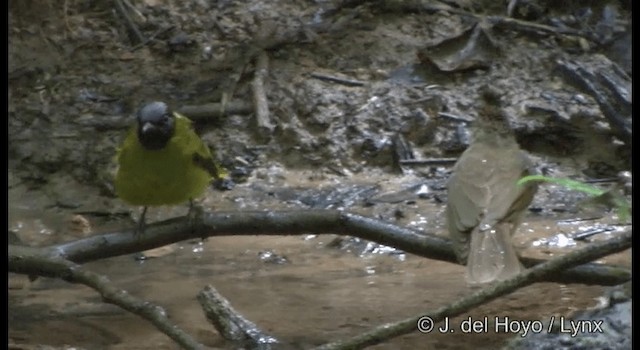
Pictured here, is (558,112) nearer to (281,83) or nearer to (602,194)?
(281,83)

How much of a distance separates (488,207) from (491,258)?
377 millimetres

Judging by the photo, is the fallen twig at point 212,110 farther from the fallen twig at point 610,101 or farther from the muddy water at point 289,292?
the fallen twig at point 610,101

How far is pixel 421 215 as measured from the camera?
722cm

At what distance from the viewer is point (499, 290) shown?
146 inches

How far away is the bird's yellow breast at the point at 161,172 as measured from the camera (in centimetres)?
552

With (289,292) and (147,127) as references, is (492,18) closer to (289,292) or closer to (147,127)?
(289,292)

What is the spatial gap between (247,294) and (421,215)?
170cm

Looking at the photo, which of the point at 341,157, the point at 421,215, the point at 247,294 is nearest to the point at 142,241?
the point at 247,294

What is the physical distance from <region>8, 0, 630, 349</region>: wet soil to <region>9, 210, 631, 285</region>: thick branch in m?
0.66

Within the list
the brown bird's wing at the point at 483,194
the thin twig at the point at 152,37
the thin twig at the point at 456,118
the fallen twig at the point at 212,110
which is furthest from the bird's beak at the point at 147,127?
the thin twig at the point at 152,37

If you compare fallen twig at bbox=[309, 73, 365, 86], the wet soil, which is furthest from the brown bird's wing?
fallen twig at bbox=[309, 73, 365, 86]

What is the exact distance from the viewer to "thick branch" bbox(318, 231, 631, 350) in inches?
143

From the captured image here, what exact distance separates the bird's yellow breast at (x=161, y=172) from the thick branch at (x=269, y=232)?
49 cm

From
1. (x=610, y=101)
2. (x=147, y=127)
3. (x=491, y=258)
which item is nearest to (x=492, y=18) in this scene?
(x=610, y=101)
